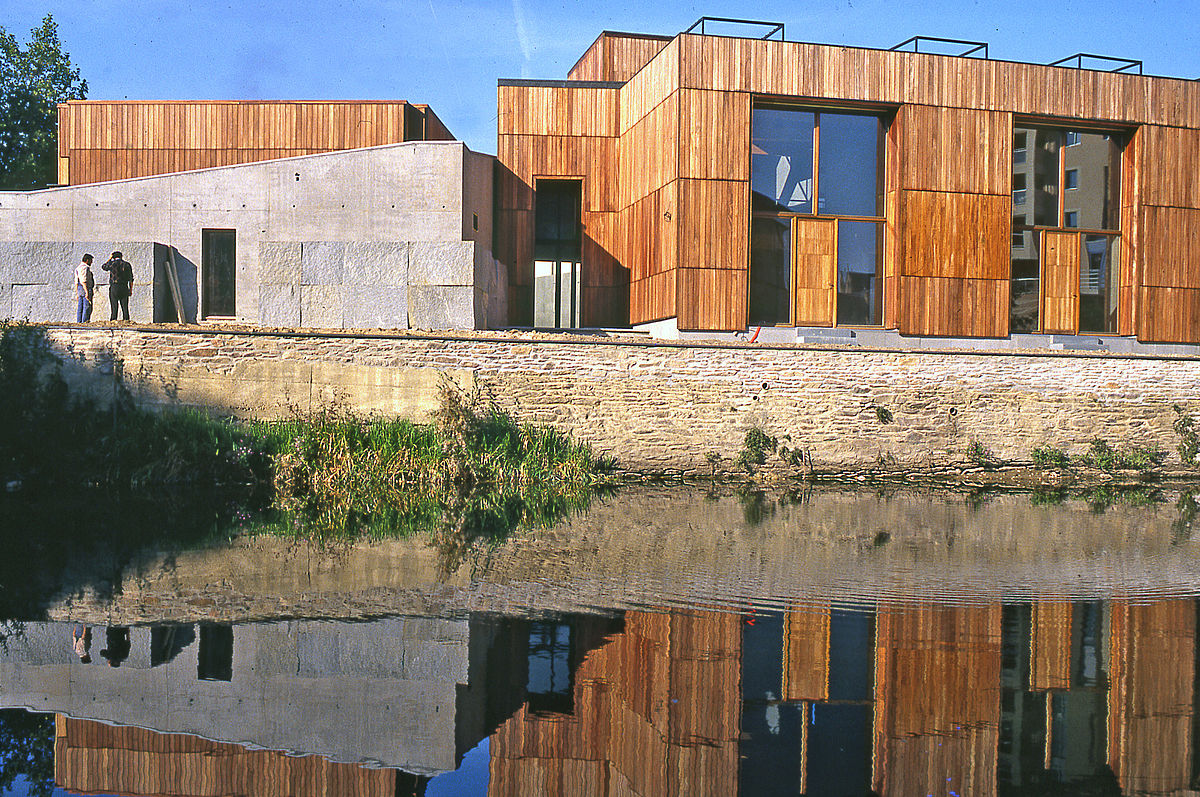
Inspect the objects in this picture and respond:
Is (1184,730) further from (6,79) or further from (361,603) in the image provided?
(6,79)

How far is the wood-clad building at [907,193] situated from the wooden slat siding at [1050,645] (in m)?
11.6

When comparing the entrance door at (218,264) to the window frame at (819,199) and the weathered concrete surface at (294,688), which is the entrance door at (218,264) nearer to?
the window frame at (819,199)

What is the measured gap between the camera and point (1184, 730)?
4688 mm

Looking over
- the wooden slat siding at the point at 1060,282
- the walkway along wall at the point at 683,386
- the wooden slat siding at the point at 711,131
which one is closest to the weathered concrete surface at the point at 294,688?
the walkway along wall at the point at 683,386

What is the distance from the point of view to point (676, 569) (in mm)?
8594

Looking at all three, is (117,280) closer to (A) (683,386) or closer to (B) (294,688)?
(A) (683,386)

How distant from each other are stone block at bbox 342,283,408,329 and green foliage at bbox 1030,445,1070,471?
1166 cm

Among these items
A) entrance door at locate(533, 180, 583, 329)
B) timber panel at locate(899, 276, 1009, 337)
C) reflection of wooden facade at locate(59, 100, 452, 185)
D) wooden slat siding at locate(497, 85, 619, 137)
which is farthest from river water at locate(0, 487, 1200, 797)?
reflection of wooden facade at locate(59, 100, 452, 185)

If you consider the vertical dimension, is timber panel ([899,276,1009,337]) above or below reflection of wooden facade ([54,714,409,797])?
→ above

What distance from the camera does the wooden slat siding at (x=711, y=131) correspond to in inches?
715

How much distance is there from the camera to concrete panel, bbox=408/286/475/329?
56.0ft

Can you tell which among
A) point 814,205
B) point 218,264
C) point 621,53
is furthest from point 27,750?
point 621,53

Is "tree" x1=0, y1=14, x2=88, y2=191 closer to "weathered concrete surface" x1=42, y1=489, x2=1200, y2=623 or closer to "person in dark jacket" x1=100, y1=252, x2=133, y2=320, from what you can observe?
"person in dark jacket" x1=100, y1=252, x2=133, y2=320

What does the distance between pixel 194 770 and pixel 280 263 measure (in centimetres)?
1408
